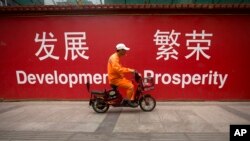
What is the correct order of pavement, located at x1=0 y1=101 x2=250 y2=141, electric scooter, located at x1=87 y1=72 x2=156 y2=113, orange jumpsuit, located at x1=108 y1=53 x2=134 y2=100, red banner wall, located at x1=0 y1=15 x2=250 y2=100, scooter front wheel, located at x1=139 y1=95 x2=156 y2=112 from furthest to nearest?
red banner wall, located at x1=0 y1=15 x2=250 y2=100
scooter front wheel, located at x1=139 y1=95 x2=156 y2=112
electric scooter, located at x1=87 y1=72 x2=156 y2=113
orange jumpsuit, located at x1=108 y1=53 x2=134 y2=100
pavement, located at x1=0 y1=101 x2=250 y2=141

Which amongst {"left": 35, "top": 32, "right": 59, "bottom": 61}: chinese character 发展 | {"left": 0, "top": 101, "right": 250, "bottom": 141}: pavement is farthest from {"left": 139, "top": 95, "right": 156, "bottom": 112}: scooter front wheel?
{"left": 35, "top": 32, "right": 59, "bottom": 61}: chinese character 发展

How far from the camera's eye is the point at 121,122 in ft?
20.4

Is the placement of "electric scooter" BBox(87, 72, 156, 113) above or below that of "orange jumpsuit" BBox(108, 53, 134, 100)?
below

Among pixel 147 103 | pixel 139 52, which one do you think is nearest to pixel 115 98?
pixel 147 103

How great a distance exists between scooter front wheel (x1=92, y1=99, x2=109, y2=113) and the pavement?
0.59 feet

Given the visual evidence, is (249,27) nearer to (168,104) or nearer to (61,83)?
(168,104)

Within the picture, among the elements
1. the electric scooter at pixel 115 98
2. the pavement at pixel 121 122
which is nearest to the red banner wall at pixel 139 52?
the pavement at pixel 121 122

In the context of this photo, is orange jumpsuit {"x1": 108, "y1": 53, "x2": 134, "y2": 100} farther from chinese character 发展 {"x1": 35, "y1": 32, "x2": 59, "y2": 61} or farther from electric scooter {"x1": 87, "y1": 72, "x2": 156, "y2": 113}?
chinese character 发展 {"x1": 35, "y1": 32, "x2": 59, "y2": 61}

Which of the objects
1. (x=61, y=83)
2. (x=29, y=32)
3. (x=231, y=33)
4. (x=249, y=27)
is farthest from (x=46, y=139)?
(x=249, y=27)

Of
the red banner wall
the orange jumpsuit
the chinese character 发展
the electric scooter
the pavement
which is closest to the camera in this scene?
the pavement

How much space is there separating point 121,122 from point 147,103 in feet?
4.91

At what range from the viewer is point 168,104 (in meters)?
8.26

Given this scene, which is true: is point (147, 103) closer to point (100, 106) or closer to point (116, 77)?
point (116, 77)

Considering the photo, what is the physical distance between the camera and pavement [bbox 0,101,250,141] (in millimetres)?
5223
